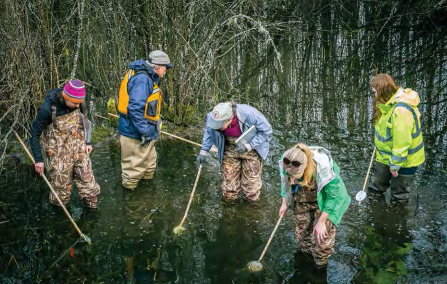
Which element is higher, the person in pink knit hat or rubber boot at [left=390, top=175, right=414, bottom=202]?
the person in pink knit hat

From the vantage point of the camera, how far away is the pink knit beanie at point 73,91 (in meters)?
5.55

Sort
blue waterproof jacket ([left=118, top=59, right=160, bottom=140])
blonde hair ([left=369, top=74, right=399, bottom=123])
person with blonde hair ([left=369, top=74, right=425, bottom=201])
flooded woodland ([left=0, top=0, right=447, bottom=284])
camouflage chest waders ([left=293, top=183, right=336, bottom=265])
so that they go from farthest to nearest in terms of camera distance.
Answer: blue waterproof jacket ([left=118, top=59, right=160, bottom=140]) < blonde hair ([left=369, top=74, right=399, bottom=123]) < person with blonde hair ([left=369, top=74, right=425, bottom=201]) < flooded woodland ([left=0, top=0, right=447, bottom=284]) < camouflage chest waders ([left=293, top=183, right=336, bottom=265])

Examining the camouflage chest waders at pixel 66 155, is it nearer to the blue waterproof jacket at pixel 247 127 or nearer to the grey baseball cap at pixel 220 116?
the blue waterproof jacket at pixel 247 127

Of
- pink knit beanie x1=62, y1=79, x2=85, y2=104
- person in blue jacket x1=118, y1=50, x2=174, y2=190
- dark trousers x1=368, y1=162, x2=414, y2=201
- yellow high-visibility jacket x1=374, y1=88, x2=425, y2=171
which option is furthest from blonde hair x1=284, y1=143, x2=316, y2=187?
person in blue jacket x1=118, y1=50, x2=174, y2=190

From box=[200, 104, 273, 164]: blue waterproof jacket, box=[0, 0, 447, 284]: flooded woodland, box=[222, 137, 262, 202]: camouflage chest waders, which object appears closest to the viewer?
box=[0, 0, 447, 284]: flooded woodland

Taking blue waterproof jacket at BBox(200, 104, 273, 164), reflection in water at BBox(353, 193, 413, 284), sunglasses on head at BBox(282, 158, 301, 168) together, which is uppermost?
sunglasses on head at BBox(282, 158, 301, 168)

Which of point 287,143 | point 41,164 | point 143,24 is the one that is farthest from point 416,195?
point 143,24

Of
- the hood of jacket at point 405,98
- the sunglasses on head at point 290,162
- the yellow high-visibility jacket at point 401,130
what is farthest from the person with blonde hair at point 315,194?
the hood of jacket at point 405,98

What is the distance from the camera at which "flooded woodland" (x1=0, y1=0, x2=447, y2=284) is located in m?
5.25

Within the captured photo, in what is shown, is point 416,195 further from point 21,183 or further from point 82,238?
point 21,183

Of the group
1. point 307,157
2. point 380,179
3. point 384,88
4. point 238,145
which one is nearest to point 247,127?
point 238,145

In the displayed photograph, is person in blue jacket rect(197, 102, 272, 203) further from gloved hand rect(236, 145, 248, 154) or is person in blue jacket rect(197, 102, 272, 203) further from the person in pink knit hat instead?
the person in pink knit hat

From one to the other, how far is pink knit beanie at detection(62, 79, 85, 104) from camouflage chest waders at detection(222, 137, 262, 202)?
1.89 meters

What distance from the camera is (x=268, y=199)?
6711mm
